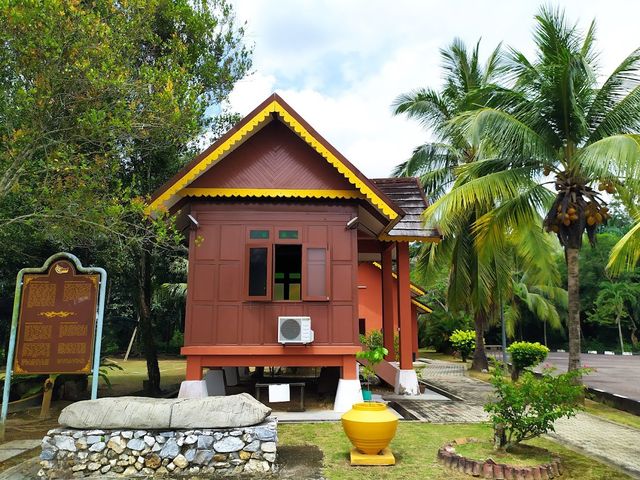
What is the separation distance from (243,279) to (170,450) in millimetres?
4158

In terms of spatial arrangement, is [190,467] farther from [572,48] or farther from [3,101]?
[572,48]

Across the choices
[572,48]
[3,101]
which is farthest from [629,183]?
[3,101]

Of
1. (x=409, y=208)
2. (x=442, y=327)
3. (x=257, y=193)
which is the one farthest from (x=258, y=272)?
(x=442, y=327)

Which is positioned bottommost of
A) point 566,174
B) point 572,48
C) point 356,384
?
point 356,384

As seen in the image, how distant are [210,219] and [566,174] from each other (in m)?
8.78

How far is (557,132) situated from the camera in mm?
12078

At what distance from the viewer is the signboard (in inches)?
Answer: 299

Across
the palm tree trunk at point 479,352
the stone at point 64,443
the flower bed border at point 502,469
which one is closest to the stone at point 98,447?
the stone at point 64,443

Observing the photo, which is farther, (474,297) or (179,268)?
(179,268)

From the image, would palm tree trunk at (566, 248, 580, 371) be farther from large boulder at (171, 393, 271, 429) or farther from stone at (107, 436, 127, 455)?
stone at (107, 436, 127, 455)

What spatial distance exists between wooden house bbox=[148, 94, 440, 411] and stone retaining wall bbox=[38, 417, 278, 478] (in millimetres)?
3272

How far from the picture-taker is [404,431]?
8.41 meters

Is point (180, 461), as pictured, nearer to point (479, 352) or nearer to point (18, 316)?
point (18, 316)

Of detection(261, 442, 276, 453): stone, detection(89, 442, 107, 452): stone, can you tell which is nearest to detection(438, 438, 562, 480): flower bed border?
detection(261, 442, 276, 453): stone
